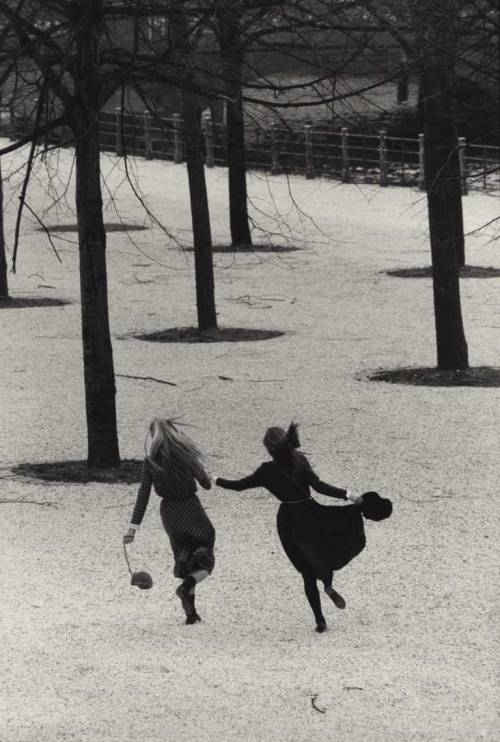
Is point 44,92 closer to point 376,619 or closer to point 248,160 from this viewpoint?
point 376,619

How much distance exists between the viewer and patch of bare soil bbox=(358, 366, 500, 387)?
13.7m

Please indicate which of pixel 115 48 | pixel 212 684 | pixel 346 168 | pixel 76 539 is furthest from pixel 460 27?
pixel 346 168

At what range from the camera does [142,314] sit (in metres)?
18.5

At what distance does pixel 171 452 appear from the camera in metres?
7.01

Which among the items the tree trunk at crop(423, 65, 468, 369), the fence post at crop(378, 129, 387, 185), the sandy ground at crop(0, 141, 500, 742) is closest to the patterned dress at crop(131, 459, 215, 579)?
the sandy ground at crop(0, 141, 500, 742)

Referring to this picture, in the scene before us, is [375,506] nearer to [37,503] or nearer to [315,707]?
[315,707]

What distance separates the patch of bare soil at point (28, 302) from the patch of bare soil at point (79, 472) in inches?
333

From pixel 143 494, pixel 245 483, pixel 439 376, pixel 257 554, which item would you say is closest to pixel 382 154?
pixel 439 376

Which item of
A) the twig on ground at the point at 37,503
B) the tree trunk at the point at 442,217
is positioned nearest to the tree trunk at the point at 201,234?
the tree trunk at the point at 442,217

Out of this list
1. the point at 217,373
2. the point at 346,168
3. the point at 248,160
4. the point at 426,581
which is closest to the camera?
the point at 426,581

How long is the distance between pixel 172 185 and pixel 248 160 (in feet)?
10.3

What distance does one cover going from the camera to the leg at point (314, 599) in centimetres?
706

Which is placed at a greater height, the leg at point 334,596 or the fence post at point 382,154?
the fence post at point 382,154

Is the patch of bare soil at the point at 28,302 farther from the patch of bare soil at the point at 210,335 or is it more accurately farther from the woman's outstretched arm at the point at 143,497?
the woman's outstretched arm at the point at 143,497
